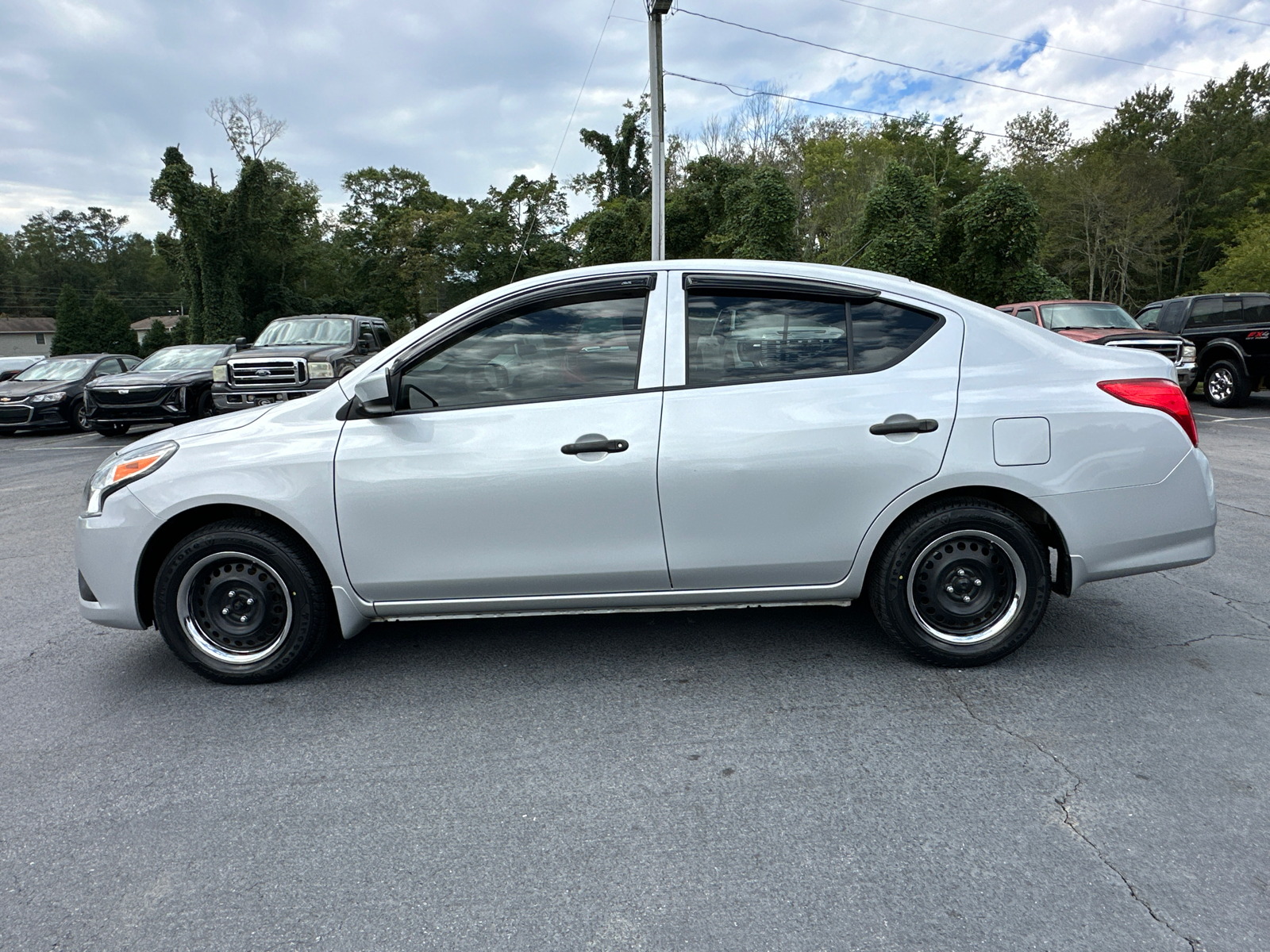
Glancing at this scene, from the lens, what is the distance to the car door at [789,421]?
3.42m

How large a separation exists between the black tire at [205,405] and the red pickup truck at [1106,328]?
14.4 meters

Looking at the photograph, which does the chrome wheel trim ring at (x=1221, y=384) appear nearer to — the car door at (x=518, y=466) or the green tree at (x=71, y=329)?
the car door at (x=518, y=466)

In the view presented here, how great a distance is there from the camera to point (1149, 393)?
3.53 meters

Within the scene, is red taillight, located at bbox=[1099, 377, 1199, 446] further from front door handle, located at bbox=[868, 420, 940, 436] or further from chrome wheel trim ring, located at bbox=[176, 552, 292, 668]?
chrome wheel trim ring, located at bbox=[176, 552, 292, 668]

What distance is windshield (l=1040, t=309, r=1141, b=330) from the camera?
47.0 ft

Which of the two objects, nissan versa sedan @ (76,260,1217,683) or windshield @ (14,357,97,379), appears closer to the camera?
nissan versa sedan @ (76,260,1217,683)

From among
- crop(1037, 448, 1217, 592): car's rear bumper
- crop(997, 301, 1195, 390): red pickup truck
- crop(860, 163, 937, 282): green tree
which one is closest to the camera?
crop(1037, 448, 1217, 592): car's rear bumper

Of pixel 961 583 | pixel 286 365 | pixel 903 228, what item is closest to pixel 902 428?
pixel 961 583

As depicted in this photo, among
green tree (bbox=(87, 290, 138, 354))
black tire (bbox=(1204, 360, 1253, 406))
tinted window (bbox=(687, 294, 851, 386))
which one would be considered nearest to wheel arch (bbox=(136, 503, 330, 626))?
tinted window (bbox=(687, 294, 851, 386))

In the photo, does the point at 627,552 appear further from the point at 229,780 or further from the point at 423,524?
the point at 229,780

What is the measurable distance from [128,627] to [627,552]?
7.39 ft

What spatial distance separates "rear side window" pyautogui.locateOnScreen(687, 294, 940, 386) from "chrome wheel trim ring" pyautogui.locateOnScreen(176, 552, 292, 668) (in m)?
2.05

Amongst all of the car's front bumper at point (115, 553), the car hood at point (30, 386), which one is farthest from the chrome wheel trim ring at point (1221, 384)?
the car hood at point (30, 386)

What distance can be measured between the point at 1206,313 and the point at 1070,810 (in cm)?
1619
